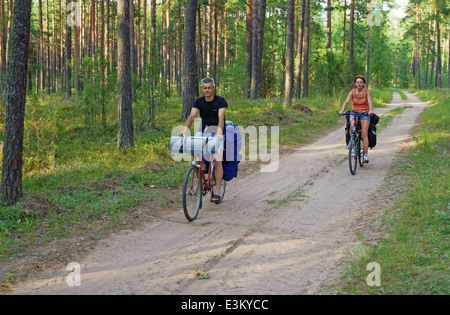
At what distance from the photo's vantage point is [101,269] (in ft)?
16.4

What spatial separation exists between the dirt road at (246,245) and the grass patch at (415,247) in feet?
1.09

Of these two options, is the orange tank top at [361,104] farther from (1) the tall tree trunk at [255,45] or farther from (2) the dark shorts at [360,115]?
(1) the tall tree trunk at [255,45]

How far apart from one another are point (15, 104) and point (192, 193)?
327cm

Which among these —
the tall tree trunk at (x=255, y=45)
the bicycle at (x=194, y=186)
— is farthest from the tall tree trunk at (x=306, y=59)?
the bicycle at (x=194, y=186)

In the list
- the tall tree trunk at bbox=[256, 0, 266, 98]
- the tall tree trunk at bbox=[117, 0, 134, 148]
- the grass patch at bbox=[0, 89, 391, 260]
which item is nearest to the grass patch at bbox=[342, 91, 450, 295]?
the grass patch at bbox=[0, 89, 391, 260]

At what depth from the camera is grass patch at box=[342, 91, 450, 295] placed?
13.7ft

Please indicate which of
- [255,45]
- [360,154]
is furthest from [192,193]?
[255,45]

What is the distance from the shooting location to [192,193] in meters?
6.79

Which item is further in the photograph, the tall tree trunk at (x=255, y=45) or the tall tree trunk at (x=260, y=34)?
the tall tree trunk at (x=255, y=45)

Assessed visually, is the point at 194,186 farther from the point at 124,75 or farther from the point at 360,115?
the point at 124,75

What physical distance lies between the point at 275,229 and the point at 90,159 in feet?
21.7

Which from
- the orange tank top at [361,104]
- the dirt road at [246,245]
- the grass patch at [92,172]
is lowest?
the dirt road at [246,245]

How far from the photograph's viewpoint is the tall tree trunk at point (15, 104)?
6.48 meters

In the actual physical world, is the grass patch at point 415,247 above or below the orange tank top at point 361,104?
below
